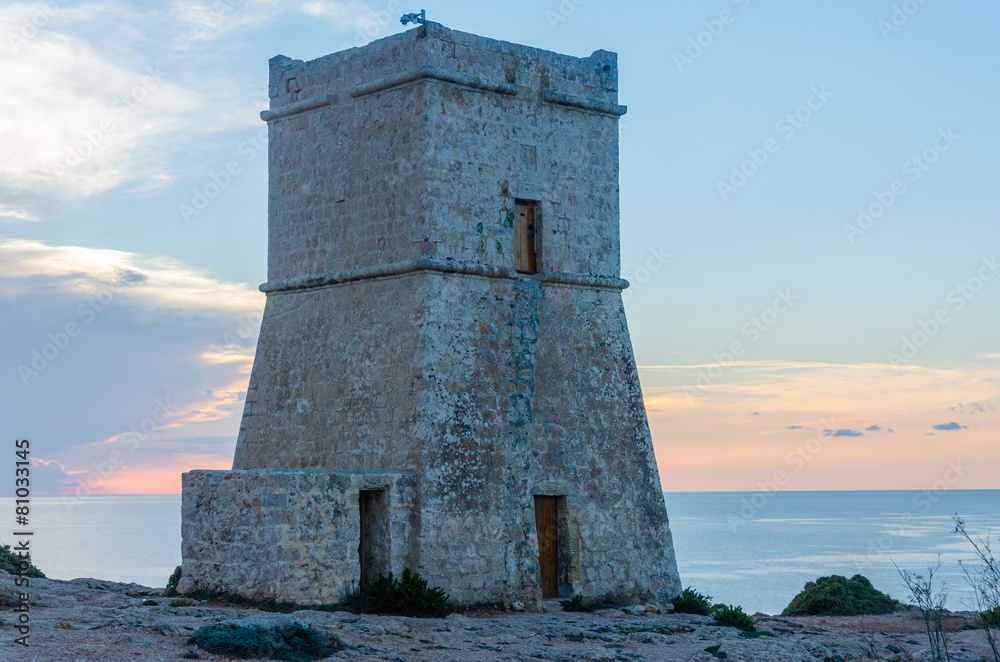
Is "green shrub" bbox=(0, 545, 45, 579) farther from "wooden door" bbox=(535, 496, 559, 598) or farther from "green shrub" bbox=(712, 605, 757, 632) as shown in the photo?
"green shrub" bbox=(712, 605, 757, 632)

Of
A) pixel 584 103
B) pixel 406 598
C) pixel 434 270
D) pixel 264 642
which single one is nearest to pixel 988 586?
pixel 406 598

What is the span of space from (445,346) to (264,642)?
513 centimetres

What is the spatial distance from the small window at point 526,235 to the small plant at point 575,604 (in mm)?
4460

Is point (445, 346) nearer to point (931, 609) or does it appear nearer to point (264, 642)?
point (264, 642)

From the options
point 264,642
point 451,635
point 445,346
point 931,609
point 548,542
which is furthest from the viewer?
point 548,542

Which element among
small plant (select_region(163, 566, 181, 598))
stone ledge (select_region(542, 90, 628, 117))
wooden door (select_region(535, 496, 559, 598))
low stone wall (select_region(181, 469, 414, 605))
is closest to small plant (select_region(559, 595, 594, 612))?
wooden door (select_region(535, 496, 559, 598))

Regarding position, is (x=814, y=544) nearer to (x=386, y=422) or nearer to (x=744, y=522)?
(x=744, y=522)

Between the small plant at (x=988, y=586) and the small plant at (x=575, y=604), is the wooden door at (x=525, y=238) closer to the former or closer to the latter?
the small plant at (x=575, y=604)

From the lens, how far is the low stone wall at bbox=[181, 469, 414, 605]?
Answer: 1345 cm

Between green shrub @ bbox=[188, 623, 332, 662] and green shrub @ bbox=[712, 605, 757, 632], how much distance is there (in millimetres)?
6041

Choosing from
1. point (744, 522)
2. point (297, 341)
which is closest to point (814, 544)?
point (744, 522)

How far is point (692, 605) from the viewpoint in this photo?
16.3m

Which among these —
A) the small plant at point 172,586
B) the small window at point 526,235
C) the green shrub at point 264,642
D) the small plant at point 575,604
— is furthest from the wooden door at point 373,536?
the small window at point 526,235

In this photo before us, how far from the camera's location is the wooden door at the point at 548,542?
15.7 meters
